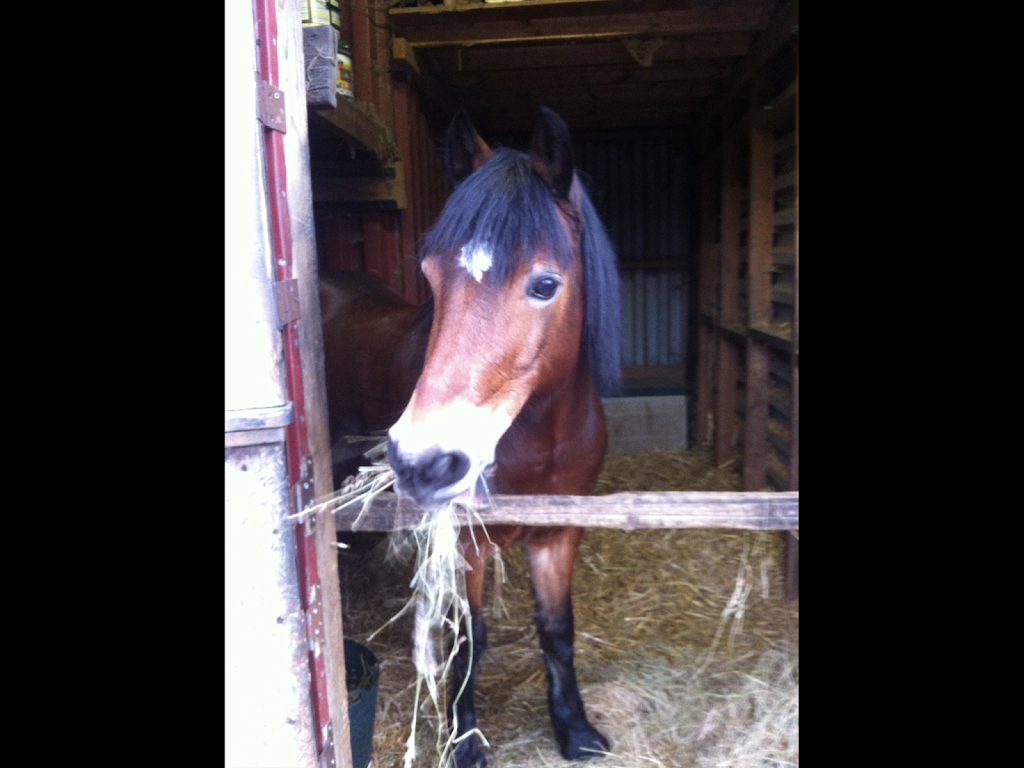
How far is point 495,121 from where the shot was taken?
6.25 m

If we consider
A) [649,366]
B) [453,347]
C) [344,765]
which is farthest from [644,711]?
[649,366]

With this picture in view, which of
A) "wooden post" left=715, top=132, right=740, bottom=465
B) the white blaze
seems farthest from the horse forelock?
"wooden post" left=715, top=132, right=740, bottom=465

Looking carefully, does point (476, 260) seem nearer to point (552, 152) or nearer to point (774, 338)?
point (552, 152)

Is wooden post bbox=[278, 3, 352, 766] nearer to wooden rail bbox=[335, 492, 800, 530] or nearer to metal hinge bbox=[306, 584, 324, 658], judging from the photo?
metal hinge bbox=[306, 584, 324, 658]

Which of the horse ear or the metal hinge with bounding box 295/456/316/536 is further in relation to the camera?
the horse ear

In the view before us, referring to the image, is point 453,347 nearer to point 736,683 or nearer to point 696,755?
point 696,755

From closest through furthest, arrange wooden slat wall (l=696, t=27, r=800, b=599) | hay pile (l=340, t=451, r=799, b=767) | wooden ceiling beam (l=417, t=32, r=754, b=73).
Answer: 1. hay pile (l=340, t=451, r=799, b=767)
2. wooden slat wall (l=696, t=27, r=800, b=599)
3. wooden ceiling beam (l=417, t=32, r=754, b=73)

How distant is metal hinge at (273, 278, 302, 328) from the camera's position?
1.50 m

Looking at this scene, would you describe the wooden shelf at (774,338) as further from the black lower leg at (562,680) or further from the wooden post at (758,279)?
the black lower leg at (562,680)

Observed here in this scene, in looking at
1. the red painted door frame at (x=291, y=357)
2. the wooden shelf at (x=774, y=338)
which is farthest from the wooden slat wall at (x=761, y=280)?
the red painted door frame at (x=291, y=357)

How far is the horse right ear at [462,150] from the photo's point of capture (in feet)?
7.62

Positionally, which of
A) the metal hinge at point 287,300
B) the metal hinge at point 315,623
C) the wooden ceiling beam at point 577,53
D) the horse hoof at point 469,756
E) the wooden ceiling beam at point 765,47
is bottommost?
the horse hoof at point 469,756

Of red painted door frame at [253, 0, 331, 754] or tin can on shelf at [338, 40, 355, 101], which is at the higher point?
tin can on shelf at [338, 40, 355, 101]

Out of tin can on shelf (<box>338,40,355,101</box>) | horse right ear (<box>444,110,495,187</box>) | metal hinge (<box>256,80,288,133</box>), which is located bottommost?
metal hinge (<box>256,80,288,133</box>)
